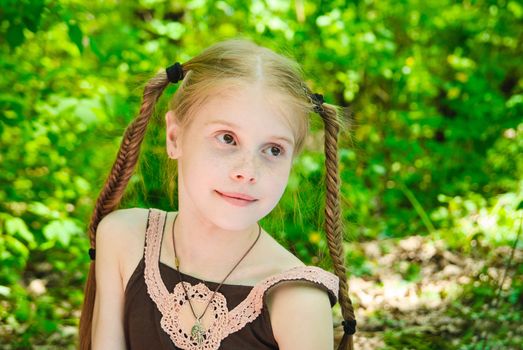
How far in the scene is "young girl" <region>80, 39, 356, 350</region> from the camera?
70.3 inches

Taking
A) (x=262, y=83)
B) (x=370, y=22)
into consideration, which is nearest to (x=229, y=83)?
(x=262, y=83)

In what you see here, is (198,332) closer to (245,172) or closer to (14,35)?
(245,172)

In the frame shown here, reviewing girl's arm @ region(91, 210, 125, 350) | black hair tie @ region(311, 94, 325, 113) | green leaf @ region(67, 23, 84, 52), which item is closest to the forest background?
green leaf @ region(67, 23, 84, 52)

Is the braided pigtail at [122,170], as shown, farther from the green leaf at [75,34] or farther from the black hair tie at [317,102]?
the green leaf at [75,34]

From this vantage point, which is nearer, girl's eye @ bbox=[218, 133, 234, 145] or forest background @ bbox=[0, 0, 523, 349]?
girl's eye @ bbox=[218, 133, 234, 145]

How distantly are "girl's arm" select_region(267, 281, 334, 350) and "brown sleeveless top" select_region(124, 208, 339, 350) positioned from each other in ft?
0.08

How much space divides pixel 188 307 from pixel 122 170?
498mm

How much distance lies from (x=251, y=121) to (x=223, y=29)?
2922 mm

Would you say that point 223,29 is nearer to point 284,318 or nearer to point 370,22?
point 370,22

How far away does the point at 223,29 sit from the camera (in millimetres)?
4566

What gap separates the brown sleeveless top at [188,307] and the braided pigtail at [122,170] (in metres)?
0.20

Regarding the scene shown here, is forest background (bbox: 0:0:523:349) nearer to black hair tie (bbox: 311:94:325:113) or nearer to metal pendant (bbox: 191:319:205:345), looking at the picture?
black hair tie (bbox: 311:94:325:113)

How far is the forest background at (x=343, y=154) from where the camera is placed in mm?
2797

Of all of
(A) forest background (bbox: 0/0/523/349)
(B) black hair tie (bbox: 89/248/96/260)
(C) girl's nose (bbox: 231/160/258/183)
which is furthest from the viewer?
(A) forest background (bbox: 0/0/523/349)
